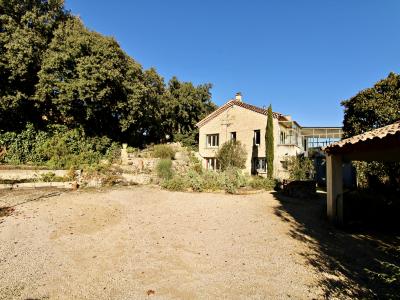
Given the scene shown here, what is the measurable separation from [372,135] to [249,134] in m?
19.6

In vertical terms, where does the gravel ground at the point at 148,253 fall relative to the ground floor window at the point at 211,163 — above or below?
below

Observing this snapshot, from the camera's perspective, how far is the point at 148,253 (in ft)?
22.4

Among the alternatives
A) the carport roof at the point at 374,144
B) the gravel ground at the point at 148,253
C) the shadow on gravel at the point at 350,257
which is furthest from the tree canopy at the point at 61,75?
the carport roof at the point at 374,144

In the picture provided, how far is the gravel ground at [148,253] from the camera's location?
4.98 metres

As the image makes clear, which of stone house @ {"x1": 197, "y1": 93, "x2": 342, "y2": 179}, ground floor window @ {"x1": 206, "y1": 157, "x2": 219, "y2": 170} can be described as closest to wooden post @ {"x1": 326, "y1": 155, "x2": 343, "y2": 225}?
stone house @ {"x1": 197, "y1": 93, "x2": 342, "y2": 179}

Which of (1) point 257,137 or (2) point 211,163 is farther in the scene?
(2) point 211,163

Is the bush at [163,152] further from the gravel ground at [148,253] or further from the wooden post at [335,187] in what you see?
the wooden post at [335,187]

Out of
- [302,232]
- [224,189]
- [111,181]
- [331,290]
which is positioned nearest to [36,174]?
[111,181]

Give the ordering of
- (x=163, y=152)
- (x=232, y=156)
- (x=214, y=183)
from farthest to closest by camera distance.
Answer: (x=163, y=152), (x=232, y=156), (x=214, y=183)

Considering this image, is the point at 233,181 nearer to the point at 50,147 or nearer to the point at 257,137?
the point at 257,137

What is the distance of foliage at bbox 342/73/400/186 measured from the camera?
57.6 ft

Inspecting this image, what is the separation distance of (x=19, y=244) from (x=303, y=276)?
24.6ft

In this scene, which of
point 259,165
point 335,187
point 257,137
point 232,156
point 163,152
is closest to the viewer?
point 335,187

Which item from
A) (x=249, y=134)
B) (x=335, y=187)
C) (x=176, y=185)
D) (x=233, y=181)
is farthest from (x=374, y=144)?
(x=249, y=134)
